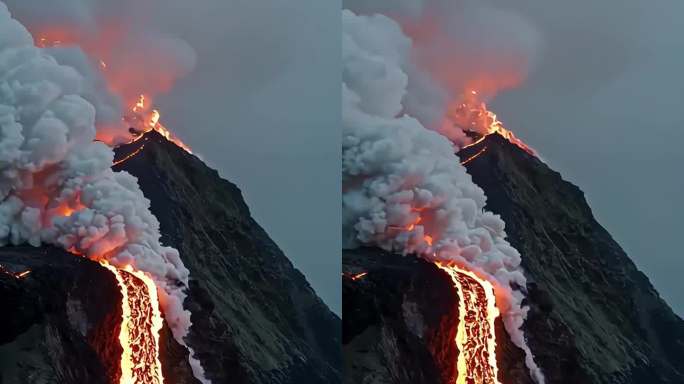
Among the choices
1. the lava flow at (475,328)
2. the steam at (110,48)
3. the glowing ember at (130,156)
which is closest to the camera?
the steam at (110,48)

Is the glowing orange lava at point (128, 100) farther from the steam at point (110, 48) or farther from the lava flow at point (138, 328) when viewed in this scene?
the lava flow at point (138, 328)

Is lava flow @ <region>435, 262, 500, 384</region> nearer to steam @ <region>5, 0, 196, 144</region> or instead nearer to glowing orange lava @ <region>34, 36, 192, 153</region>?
glowing orange lava @ <region>34, 36, 192, 153</region>

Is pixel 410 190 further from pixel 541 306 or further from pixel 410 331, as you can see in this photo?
pixel 541 306

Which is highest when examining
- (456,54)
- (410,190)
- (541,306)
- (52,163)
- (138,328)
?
(456,54)

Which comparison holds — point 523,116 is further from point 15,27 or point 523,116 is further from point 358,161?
point 15,27

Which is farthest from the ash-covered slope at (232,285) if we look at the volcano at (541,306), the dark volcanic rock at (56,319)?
the dark volcanic rock at (56,319)

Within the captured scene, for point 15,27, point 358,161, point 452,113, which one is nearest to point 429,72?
point 452,113

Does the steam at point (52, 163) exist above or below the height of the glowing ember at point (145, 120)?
below

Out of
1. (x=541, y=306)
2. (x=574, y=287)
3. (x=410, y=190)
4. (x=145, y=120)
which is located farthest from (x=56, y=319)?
(x=574, y=287)
